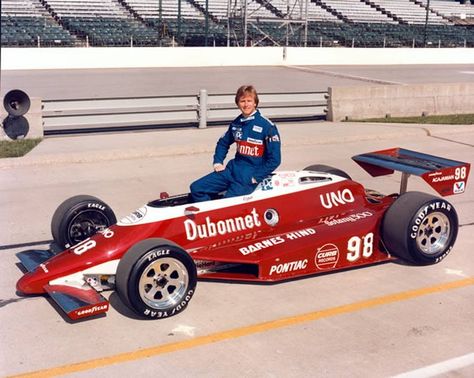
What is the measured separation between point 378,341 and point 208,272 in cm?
160

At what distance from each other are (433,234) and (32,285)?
368 centimetres

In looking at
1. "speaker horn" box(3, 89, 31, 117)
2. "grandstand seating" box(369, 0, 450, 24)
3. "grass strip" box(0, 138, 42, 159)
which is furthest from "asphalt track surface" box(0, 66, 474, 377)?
"grandstand seating" box(369, 0, 450, 24)

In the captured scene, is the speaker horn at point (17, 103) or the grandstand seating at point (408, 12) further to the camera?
the grandstand seating at point (408, 12)

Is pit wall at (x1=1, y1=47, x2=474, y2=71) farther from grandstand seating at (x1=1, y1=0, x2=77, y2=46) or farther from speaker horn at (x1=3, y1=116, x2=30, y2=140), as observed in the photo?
speaker horn at (x1=3, y1=116, x2=30, y2=140)

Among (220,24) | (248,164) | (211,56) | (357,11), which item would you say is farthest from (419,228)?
(357,11)

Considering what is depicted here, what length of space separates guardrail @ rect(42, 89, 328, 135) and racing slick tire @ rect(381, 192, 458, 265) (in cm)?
788

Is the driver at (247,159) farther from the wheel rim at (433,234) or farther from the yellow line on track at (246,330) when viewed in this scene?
the wheel rim at (433,234)

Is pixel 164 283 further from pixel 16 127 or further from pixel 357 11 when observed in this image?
pixel 357 11

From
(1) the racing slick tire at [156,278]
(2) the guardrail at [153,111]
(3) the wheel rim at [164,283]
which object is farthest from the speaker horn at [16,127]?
(3) the wheel rim at [164,283]

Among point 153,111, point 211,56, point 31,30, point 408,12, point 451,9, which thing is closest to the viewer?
point 153,111

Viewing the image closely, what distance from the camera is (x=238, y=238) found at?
6.07 metres

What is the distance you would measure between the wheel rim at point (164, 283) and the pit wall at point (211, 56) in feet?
78.1

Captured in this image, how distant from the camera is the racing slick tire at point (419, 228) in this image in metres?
6.36

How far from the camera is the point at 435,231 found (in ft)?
21.9
